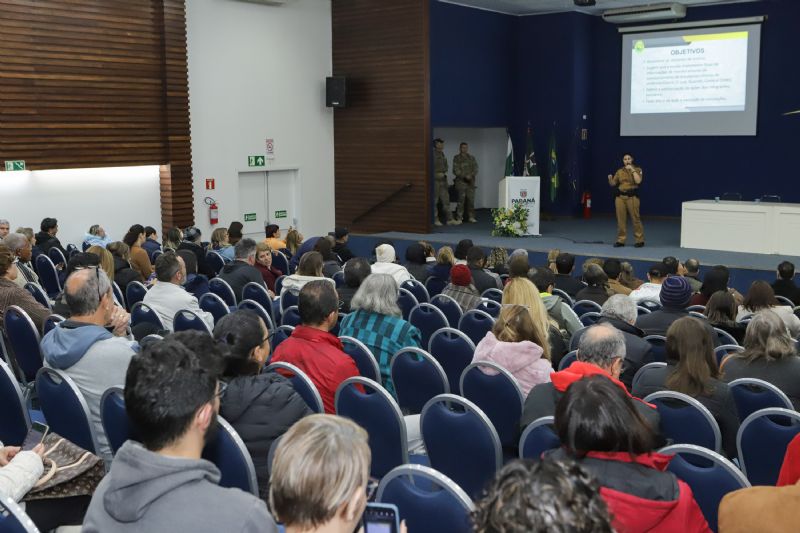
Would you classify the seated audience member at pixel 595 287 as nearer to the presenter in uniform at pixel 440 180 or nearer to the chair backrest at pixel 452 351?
the chair backrest at pixel 452 351

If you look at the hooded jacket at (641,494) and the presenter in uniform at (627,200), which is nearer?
the hooded jacket at (641,494)

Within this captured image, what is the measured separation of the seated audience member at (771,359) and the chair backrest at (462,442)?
62.3 inches

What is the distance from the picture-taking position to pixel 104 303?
3816 millimetres

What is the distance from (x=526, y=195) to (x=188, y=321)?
986cm

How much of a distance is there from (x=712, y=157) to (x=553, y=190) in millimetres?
3119

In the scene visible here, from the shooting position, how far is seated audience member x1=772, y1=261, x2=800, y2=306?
739cm

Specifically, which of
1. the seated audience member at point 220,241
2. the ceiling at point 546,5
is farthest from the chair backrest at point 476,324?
the ceiling at point 546,5

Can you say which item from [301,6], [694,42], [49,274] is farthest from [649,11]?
[49,274]

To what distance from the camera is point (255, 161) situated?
47.4 ft

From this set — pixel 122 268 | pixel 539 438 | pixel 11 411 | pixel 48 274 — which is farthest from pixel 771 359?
pixel 48 274

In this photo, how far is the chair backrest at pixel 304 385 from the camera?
3527 mm

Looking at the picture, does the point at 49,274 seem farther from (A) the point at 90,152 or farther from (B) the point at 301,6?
(B) the point at 301,6

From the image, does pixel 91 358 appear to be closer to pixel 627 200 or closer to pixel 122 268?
pixel 122 268

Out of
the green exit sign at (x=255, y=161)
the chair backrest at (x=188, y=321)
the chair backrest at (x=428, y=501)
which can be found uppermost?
the green exit sign at (x=255, y=161)
